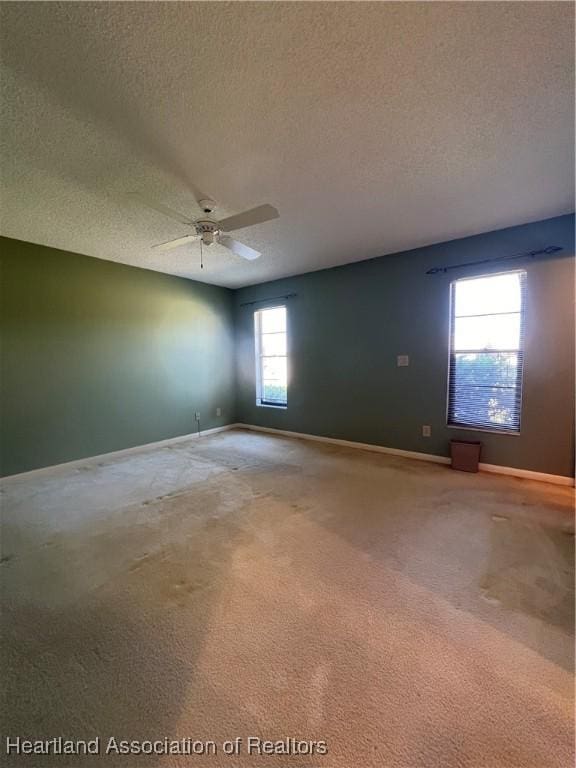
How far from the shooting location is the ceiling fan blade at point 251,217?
6.94ft

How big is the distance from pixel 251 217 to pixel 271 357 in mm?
3328

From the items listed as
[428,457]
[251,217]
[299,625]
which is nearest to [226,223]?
[251,217]

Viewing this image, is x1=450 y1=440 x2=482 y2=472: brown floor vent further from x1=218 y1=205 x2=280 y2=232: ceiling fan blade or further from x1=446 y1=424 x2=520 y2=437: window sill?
x1=218 y1=205 x2=280 y2=232: ceiling fan blade

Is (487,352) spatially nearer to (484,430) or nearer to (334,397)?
(484,430)

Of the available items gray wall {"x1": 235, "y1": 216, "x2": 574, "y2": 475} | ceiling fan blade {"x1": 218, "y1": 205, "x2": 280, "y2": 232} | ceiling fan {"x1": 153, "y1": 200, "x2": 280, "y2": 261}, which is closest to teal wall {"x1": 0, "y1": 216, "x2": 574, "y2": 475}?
gray wall {"x1": 235, "y1": 216, "x2": 574, "y2": 475}

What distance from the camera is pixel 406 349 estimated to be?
393 cm

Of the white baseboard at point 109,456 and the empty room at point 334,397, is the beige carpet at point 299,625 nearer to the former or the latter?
the empty room at point 334,397

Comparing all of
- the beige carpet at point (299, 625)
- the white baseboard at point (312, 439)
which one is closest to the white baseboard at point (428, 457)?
the white baseboard at point (312, 439)

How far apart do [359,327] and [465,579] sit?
3.18 m

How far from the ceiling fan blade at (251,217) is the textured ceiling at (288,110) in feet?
0.87

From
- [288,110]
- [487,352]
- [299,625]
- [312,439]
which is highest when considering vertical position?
[288,110]

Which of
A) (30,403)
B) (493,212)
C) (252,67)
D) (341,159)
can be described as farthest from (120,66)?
(30,403)

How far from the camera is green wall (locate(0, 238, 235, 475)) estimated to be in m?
3.39

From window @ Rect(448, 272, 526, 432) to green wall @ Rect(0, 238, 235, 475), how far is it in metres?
3.75
